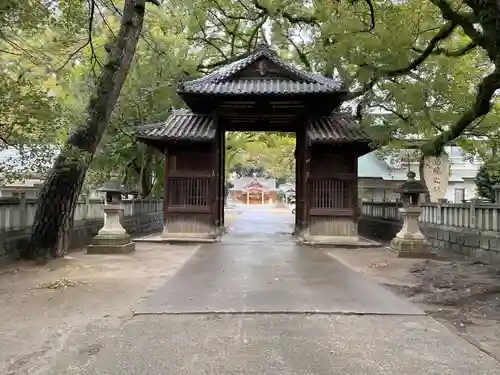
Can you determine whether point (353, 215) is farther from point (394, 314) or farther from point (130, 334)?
point (130, 334)

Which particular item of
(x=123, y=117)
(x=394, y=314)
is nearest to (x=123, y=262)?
(x=394, y=314)

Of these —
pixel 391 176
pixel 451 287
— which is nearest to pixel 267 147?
pixel 391 176

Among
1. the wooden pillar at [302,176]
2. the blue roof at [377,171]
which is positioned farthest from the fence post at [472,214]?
the blue roof at [377,171]

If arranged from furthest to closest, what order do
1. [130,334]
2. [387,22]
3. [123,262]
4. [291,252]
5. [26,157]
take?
[291,252] → [387,22] → [123,262] → [26,157] → [130,334]

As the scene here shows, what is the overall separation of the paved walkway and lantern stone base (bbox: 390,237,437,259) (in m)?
4.33

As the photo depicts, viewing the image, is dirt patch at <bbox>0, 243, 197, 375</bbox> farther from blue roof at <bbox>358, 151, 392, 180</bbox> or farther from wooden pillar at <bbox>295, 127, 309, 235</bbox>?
blue roof at <bbox>358, 151, 392, 180</bbox>

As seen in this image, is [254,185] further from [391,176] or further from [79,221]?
[79,221]

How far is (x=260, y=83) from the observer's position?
15.9 meters

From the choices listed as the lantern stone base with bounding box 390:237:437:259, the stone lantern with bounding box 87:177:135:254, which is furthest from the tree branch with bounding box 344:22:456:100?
the stone lantern with bounding box 87:177:135:254

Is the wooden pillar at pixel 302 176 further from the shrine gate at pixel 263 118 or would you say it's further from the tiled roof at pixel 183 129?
the tiled roof at pixel 183 129

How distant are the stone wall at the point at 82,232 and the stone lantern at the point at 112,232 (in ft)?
2.68

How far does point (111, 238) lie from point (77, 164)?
3003 millimetres

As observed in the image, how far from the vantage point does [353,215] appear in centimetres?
1497

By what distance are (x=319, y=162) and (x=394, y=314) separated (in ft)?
32.0
